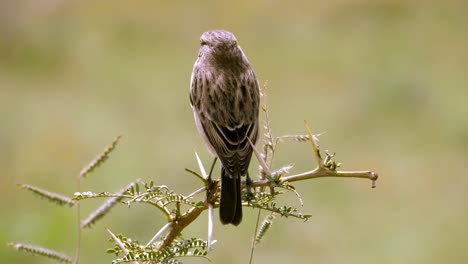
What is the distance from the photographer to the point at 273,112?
11.0 metres

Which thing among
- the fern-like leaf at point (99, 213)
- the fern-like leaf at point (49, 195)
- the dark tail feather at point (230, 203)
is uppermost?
the fern-like leaf at point (49, 195)

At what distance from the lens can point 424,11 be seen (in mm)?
13992

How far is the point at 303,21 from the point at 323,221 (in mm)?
5435

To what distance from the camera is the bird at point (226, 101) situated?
384cm

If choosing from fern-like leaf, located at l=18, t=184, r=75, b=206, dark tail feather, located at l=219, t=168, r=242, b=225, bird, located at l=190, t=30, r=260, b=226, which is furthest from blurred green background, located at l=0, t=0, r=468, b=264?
fern-like leaf, located at l=18, t=184, r=75, b=206

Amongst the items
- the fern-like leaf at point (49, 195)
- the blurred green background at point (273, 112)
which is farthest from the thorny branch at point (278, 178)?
the blurred green background at point (273, 112)

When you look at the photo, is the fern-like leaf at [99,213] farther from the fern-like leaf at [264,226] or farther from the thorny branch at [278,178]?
the fern-like leaf at [264,226]

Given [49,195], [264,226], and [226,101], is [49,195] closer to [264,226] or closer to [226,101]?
[264,226]

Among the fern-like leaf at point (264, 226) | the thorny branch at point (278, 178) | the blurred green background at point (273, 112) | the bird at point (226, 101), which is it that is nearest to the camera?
the thorny branch at point (278, 178)

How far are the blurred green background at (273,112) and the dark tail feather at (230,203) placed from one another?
4.70 m

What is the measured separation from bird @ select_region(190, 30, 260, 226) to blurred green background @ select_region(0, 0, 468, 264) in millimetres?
3962

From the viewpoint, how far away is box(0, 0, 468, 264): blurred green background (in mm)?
8703

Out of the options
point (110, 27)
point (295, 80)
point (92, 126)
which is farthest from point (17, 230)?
point (110, 27)

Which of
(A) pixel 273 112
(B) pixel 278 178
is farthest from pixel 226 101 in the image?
(A) pixel 273 112
